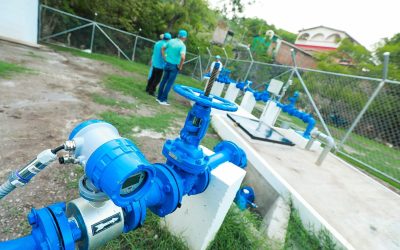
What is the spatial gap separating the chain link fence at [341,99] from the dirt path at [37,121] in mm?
3683

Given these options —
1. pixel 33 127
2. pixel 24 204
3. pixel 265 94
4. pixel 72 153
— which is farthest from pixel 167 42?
pixel 72 153

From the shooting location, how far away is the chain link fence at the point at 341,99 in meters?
4.73

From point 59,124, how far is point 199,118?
237cm

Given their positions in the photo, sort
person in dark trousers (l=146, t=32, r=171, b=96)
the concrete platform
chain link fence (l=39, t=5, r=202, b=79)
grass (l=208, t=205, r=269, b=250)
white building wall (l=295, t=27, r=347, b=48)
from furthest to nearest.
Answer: white building wall (l=295, t=27, r=347, b=48) → chain link fence (l=39, t=5, r=202, b=79) → person in dark trousers (l=146, t=32, r=171, b=96) → the concrete platform → grass (l=208, t=205, r=269, b=250)

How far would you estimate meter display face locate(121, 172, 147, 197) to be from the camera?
84 centimetres

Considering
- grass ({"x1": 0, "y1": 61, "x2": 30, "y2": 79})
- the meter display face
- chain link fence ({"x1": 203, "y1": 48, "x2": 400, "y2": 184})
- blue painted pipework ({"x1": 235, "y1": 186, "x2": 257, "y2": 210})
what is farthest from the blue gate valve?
grass ({"x1": 0, "y1": 61, "x2": 30, "y2": 79})

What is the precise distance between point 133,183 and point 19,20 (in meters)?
8.47

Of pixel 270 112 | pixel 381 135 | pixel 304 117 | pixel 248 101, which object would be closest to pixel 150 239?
pixel 304 117

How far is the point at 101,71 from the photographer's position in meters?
6.40

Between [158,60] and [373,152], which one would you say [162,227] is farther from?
[373,152]

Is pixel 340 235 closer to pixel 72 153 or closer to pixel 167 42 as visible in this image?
pixel 72 153

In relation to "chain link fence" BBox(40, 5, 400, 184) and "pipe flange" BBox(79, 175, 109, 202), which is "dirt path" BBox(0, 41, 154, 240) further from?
"chain link fence" BBox(40, 5, 400, 184)

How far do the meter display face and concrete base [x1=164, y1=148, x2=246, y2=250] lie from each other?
28.4 inches

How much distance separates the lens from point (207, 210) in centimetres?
159
